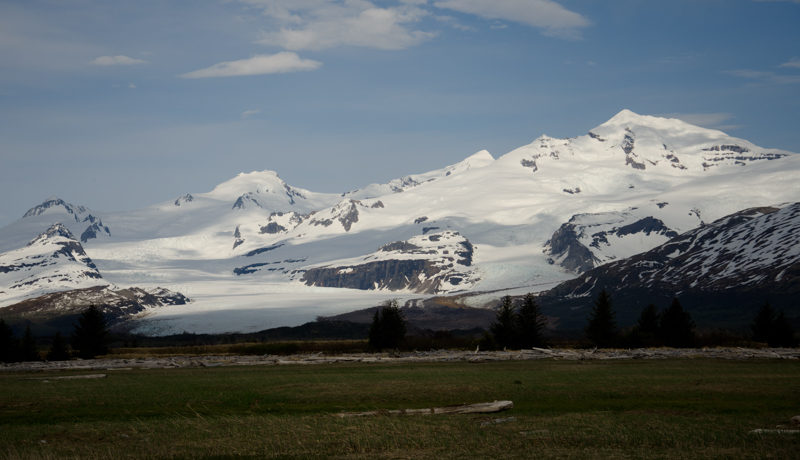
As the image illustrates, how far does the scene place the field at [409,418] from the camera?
21.0 m

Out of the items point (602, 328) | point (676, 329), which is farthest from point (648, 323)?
point (602, 328)

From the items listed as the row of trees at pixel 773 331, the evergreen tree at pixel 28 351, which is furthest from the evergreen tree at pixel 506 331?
the evergreen tree at pixel 28 351

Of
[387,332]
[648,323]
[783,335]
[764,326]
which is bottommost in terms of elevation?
[783,335]

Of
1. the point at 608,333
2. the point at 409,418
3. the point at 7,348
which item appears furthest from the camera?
the point at 608,333

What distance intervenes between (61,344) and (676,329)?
92490mm

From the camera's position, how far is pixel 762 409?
1104 inches

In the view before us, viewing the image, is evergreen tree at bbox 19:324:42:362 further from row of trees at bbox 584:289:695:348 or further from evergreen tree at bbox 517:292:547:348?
row of trees at bbox 584:289:695:348

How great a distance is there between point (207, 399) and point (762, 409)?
26910 mm

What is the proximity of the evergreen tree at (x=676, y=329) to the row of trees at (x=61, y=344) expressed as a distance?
3408 inches

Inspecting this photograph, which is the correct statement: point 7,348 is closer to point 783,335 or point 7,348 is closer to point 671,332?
point 671,332

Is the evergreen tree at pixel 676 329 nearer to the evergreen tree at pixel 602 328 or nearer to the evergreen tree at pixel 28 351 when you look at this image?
the evergreen tree at pixel 602 328

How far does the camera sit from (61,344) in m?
98.3

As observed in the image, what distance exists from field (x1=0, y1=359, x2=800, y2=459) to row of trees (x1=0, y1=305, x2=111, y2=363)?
57974 mm

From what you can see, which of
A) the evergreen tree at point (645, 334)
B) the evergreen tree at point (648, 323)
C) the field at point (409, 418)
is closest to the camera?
the field at point (409, 418)
